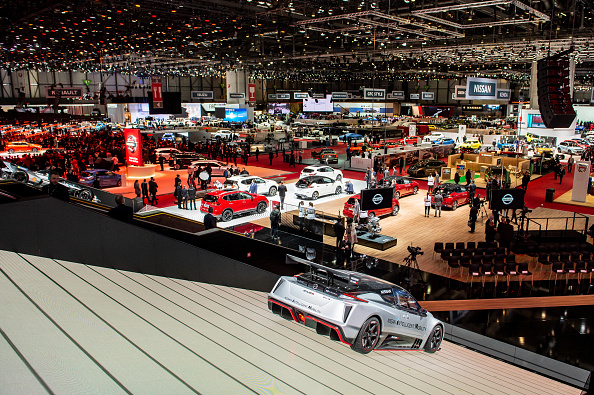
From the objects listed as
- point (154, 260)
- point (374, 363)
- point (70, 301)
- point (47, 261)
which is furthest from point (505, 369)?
point (47, 261)

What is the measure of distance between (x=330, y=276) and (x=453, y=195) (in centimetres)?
1556

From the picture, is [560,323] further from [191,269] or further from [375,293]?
[191,269]

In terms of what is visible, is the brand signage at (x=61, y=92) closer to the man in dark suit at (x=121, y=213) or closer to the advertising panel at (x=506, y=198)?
the man in dark suit at (x=121, y=213)

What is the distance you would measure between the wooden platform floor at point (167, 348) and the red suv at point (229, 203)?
31.5 ft

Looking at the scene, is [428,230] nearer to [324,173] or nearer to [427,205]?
[427,205]

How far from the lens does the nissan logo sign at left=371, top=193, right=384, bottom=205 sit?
16.4 m

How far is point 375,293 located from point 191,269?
3.42 m

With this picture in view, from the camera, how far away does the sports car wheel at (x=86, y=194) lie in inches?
521

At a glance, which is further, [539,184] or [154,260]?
[539,184]

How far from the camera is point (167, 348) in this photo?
456cm

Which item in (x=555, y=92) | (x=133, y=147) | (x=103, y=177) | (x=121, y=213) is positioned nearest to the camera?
(x=121, y=213)

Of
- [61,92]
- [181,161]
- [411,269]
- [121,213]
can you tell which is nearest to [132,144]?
[181,161]

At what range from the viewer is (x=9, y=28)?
84.1ft

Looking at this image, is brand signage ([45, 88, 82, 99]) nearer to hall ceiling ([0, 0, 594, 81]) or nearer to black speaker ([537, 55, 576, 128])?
hall ceiling ([0, 0, 594, 81])
